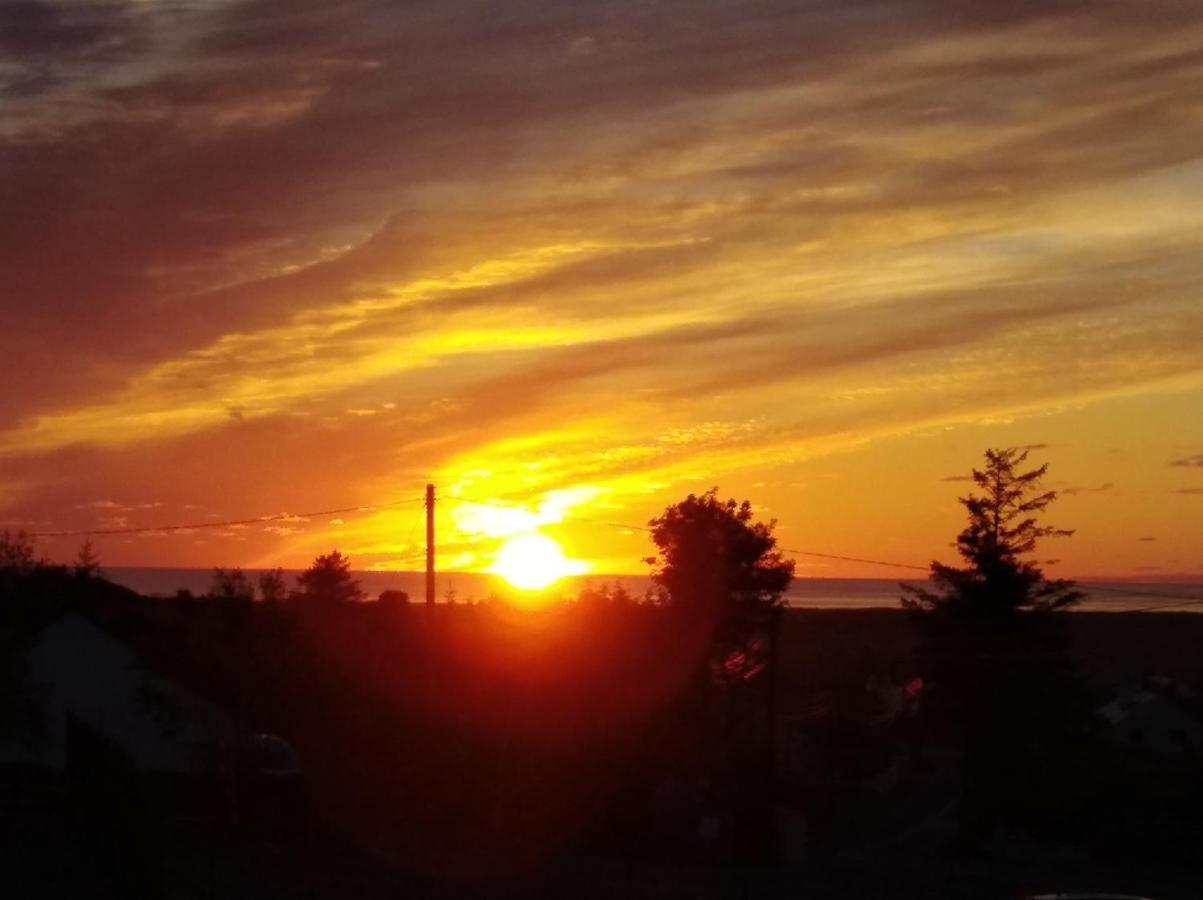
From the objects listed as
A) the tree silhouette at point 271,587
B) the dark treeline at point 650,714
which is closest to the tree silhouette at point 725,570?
the dark treeline at point 650,714

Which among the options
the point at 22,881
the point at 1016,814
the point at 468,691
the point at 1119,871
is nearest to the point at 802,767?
the point at 1016,814

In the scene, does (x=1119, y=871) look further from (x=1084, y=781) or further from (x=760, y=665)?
(x=760, y=665)

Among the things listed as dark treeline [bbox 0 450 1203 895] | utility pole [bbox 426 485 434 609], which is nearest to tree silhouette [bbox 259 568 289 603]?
dark treeline [bbox 0 450 1203 895]

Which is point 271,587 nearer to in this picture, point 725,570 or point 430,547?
point 430,547

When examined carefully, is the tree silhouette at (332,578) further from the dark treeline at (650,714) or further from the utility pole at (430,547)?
the utility pole at (430,547)

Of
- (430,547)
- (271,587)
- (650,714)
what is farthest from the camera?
(430,547)

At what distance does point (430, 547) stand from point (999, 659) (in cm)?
1921

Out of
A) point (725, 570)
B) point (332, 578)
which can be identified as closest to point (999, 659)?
point (725, 570)

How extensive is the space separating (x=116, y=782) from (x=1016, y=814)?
3810 centimetres

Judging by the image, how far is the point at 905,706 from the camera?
7288 cm

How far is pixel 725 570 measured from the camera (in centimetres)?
6388

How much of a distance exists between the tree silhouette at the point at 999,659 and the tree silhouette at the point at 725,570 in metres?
9.07

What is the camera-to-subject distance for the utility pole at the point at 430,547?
47.4 m

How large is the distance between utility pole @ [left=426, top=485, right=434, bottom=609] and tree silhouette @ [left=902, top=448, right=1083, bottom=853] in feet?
56.5
